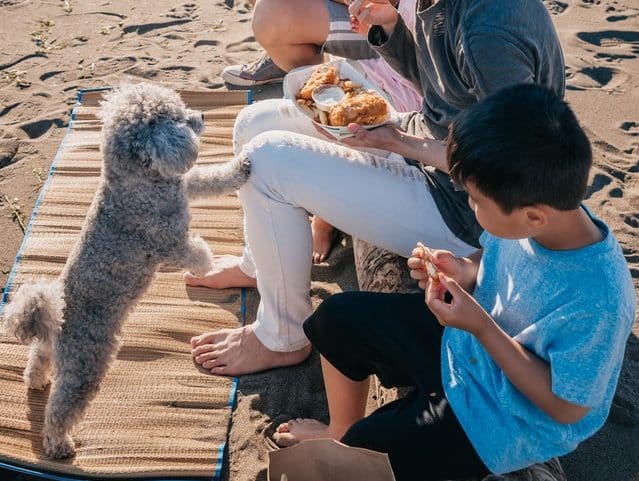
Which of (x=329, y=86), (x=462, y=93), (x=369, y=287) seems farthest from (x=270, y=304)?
(x=462, y=93)

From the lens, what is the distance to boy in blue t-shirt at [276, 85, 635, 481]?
1487mm

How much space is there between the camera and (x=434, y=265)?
1854 millimetres

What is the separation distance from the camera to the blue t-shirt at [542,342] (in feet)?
4.82

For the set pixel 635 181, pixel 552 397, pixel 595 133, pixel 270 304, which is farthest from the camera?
pixel 595 133

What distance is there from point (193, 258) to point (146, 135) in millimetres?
605

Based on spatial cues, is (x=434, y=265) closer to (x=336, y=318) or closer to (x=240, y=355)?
(x=336, y=318)

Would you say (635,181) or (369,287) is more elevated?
(369,287)

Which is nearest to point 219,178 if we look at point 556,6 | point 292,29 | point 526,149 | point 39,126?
point 526,149

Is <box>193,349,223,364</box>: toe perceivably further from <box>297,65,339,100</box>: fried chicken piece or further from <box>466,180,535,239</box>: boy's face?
<box>466,180,535,239</box>: boy's face

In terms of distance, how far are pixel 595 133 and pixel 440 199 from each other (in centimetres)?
209

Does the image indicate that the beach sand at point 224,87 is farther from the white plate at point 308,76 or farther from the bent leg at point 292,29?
the white plate at point 308,76

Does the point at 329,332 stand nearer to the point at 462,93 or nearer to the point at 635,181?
the point at 462,93

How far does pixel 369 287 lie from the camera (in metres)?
2.56

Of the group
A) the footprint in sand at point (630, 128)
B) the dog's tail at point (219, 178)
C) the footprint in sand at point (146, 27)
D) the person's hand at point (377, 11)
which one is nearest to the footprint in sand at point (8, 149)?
the footprint in sand at point (146, 27)
